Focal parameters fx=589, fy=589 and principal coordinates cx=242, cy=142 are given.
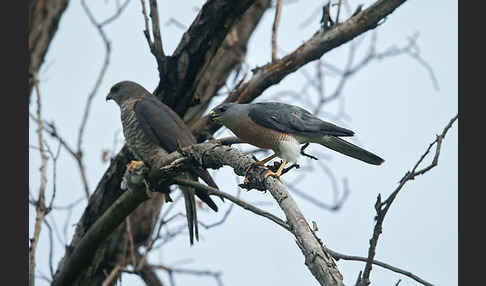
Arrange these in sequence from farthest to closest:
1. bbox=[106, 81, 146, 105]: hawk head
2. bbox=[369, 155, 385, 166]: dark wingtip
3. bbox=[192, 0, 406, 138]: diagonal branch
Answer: bbox=[106, 81, 146, 105]: hawk head → bbox=[192, 0, 406, 138]: diagonal branch → bbox=[369, 155, 385, 166]: dark wingtip

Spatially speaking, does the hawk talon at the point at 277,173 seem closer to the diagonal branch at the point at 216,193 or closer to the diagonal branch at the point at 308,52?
the diagonal branch at the point at 216,193

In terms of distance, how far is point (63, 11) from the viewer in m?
6.43

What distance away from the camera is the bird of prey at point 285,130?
3758 millimetres

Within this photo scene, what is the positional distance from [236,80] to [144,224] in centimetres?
176

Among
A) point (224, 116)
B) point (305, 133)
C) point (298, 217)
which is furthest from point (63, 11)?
point (298, 217)

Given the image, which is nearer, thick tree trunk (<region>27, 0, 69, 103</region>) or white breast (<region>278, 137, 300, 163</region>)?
white breast (<region>278, 137, 300, 163</region>)

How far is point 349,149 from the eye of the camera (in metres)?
3.78

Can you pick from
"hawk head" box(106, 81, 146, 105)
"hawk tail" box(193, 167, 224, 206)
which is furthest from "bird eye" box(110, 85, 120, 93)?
"hawk tail" box(193, 167, 224, 206)

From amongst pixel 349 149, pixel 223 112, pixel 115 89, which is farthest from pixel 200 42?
pixel 115 89

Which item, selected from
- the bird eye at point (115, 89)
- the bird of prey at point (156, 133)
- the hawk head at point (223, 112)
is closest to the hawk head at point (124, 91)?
the bird eye at point (115, 89)

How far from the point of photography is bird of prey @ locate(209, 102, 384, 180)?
12.3 ft

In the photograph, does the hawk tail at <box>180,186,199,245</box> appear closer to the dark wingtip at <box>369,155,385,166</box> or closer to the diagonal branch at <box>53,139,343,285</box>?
the diagonal branch at <box>53,139,343,285</box>

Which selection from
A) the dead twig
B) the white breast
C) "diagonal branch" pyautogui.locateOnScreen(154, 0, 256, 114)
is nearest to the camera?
the white breast

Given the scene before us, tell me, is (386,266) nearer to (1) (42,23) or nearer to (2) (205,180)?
(2) (205,180)
